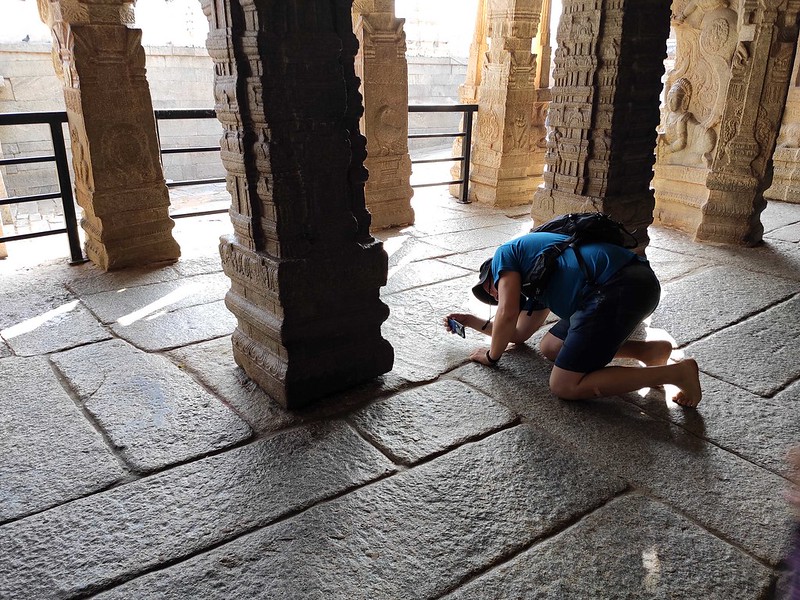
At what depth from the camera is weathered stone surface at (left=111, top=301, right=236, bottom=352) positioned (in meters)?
3.40

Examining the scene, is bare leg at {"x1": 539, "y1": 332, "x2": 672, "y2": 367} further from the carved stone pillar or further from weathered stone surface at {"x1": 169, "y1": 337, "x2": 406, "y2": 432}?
the carved stone pillar

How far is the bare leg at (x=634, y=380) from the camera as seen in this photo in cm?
259

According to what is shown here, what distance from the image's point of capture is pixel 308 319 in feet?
8.61

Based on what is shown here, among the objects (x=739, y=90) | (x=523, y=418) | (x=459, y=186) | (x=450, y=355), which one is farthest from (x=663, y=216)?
(x=523, y=418)

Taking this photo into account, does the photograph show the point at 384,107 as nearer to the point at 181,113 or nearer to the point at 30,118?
the point at 181,113

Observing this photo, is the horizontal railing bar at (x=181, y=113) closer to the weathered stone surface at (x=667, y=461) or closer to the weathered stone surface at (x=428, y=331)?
the weathered stone surface at (x=428, y=331)

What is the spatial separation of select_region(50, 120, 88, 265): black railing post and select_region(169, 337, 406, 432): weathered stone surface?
7.00 feet

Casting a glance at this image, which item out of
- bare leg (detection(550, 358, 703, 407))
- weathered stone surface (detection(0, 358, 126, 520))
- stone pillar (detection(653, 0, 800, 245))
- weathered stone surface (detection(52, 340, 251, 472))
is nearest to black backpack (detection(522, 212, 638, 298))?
bare leg (detection(550, 358, 703, 407))

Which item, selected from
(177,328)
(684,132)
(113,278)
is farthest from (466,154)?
(177,328)

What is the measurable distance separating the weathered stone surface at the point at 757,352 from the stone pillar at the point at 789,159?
449cm

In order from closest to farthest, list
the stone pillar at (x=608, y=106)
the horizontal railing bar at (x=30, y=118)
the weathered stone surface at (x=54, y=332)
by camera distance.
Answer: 1. the weathered stone surface at (x=54, y=332)
2. the stone pillar at (x=608, y=106)
3. the horizontal railing bar at (x=30, y=118)

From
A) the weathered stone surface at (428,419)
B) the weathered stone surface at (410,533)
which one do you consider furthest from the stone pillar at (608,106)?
the weathered stone surface at (410,533)

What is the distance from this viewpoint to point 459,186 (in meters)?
7.50

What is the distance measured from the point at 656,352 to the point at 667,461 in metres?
0.71
